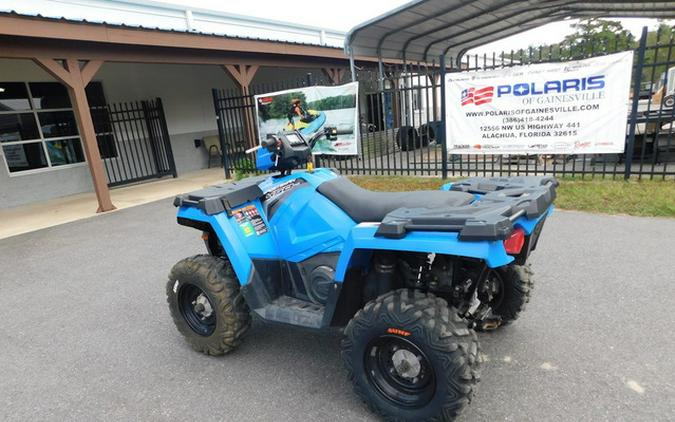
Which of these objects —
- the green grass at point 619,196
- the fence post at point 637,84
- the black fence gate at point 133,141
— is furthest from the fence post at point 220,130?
the fence post at point 637,84

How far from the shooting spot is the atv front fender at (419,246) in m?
1.75

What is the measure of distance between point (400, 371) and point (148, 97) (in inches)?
501

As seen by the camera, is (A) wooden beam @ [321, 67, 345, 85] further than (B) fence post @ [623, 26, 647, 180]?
Yes

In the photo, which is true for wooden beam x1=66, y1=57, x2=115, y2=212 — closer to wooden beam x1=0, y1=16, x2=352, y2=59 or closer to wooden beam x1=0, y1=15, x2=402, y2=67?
wooden beam x1=0, y1=15, x2=402, y2=67

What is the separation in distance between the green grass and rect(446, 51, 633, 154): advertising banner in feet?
1.86

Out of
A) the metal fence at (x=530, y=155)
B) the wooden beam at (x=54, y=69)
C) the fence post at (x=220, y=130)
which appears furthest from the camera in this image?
the fence post at (x=220, y=130)

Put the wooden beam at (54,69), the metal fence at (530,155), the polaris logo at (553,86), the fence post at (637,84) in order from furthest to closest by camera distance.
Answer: the wooden beam at (54,69) → the metal fence at (530,155) → the polaris logo at (553,86) → the fence post at (637,84)

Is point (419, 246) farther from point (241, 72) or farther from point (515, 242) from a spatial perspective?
point (241, 72)

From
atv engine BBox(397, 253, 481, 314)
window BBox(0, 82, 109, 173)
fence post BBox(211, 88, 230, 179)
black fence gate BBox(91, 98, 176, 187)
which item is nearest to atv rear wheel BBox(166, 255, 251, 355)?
atv engine BBox(397, 253, 481, 314)

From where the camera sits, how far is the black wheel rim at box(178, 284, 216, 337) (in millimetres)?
2986

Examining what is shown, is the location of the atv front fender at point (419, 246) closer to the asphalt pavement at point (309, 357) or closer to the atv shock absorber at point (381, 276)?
the atv shock absorber at point (381, 276)

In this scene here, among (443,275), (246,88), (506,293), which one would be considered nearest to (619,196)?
(506,293)

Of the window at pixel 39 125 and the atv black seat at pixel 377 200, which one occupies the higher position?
the window at pixel 39 125

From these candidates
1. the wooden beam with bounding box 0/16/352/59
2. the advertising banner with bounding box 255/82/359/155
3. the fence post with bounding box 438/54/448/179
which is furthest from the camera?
the advertising banner with bounding box 255/82/359/155
